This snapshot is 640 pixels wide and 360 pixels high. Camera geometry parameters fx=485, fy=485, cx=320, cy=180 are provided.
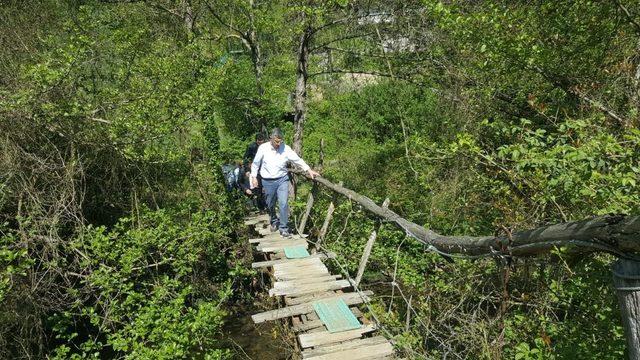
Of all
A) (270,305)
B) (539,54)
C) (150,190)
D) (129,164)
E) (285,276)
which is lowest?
(270,305)

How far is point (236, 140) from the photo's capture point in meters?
18.1

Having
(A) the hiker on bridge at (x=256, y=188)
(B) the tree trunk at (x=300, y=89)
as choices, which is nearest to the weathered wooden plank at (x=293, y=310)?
(A) the hiker on bridge at (x=256, y=188)

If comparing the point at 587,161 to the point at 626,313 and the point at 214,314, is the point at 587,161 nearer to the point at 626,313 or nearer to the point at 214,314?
the point at 626,313

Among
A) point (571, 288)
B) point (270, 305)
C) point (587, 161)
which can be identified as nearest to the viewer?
point (587, 161)

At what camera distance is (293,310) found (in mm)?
5141

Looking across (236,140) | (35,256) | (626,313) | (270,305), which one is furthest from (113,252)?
(236,140)

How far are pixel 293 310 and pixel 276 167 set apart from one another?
8.81ft

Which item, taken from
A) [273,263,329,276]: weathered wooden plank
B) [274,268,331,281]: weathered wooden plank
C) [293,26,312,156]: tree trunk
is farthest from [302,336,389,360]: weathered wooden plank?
[293,26,312,156]: tree trunk

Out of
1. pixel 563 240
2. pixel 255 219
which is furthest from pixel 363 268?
pixel 255 219

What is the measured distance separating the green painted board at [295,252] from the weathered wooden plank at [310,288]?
102 centimetres

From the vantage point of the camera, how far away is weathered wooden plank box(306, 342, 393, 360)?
163 inches

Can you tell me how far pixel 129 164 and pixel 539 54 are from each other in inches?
260

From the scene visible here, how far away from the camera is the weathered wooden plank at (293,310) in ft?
16.3

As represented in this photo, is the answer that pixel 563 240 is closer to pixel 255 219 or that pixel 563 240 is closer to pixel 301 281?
pixel 301 281
